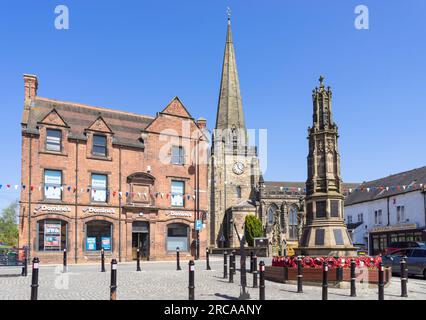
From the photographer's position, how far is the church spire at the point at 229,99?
76.1m

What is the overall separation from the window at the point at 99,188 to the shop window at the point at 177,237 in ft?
18.9

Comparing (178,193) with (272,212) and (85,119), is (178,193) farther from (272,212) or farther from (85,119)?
(272,212)

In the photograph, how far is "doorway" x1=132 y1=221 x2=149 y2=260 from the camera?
112ft

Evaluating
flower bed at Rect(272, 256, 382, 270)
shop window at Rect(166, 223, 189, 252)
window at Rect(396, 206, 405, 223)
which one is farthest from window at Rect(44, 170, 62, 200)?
window at Rect(396, 206, 405, 223)

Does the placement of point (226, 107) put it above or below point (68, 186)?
above

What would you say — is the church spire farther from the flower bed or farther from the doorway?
the flower bed

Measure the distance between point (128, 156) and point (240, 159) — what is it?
4297cm

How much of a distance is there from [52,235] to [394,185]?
103ft

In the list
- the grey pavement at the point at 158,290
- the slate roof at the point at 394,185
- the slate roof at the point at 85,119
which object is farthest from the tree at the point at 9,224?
the grey pavement at the point at 158,290

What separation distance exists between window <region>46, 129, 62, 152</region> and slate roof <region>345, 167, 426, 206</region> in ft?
83.8
